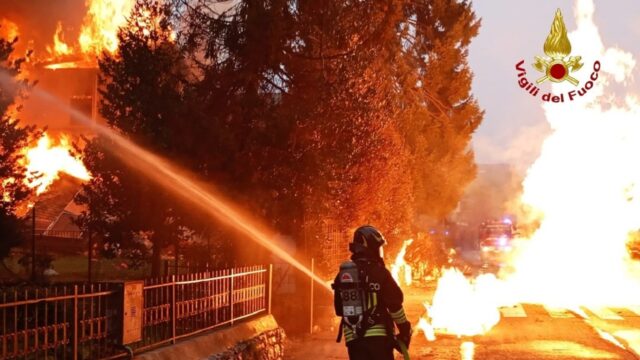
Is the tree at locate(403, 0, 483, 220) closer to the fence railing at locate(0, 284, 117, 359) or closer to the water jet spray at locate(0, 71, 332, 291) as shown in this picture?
the water jet spray at locate(0, 71, 332, 291)

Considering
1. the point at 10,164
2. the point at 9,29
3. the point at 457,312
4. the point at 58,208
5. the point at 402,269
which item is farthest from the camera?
the point at 9,29

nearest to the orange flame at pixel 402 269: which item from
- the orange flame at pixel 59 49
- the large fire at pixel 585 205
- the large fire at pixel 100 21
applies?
the large fire at pixel 585 205

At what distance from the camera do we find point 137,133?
16656 mm

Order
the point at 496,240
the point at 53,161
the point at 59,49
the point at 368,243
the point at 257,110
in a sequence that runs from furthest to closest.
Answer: the point at 59,49, the point at 496,240, the point at 53,161, the point at 257,110, the point at 368,243

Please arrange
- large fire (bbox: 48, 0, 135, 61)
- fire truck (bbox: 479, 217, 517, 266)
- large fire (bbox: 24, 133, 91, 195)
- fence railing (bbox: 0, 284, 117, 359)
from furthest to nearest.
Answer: fire truck (bbox: 479, 217, 517, 266), large fire (bbox: 48, 0, 135, 61), large fire (bbox: 24, 133, 91, 195), fence railing (bbox: 0, 284, 117, 359)

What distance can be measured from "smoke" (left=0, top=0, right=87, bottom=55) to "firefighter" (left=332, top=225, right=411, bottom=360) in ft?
148

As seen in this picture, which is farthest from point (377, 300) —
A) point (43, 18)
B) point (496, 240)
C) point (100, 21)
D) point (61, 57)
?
A: point (61, 57)

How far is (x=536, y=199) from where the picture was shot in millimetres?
37188

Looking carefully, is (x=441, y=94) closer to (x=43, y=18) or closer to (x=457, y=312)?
(x=457, y=312)

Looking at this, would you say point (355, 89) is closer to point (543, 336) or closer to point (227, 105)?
point (227, 105)

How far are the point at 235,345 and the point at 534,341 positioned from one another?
256 inches

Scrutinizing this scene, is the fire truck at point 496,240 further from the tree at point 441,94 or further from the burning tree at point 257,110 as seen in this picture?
the burning tree at point 257,110

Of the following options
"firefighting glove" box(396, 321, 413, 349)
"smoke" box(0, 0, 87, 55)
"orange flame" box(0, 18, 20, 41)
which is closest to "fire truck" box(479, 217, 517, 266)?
"smoke" box(0, 0, 87, 55)

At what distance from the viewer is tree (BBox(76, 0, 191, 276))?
16391 mm
